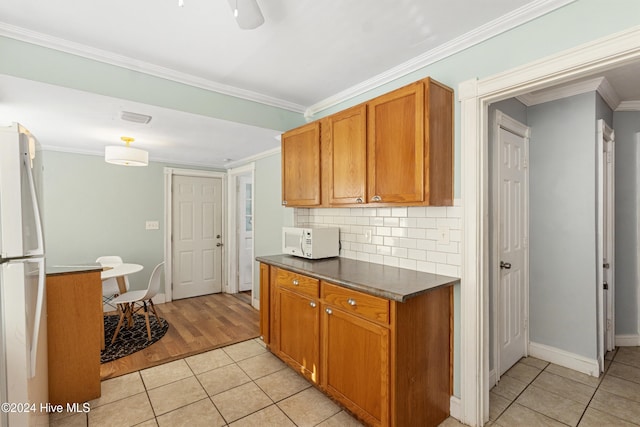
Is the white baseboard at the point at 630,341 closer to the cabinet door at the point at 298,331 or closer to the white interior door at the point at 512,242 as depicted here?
the white interior door at the point at 512,242

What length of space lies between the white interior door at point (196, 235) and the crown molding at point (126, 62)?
267 cm

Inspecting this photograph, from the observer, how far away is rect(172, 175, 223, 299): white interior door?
498cm

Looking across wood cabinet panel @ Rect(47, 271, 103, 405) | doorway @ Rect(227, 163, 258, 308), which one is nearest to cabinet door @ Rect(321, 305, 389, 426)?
wood cabinet panel @ Rect(47, 271, 103, 405)

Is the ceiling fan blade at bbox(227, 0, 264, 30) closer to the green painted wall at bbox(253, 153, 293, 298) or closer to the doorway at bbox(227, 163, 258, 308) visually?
the green painted wall at bbox(253, 153, 293, 298)

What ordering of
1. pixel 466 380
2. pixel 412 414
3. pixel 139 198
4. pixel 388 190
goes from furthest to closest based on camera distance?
pixel 139 198 → pixel 388 190 → pixel 466 380 → pixel 412 414

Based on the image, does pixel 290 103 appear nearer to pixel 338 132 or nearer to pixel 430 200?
pixel 338 132

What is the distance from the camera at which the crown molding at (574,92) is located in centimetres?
254

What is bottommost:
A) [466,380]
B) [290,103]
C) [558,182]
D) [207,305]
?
[207,305]

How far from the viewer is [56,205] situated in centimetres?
405

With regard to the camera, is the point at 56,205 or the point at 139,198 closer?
the point at 56,205

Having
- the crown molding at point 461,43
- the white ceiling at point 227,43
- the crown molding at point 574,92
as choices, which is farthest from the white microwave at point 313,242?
the crown molding at point 574,92

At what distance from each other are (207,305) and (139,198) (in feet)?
6.23

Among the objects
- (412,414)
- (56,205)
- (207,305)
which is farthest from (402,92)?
(56,205)

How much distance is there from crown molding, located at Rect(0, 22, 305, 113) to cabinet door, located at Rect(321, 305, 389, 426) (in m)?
2.05
